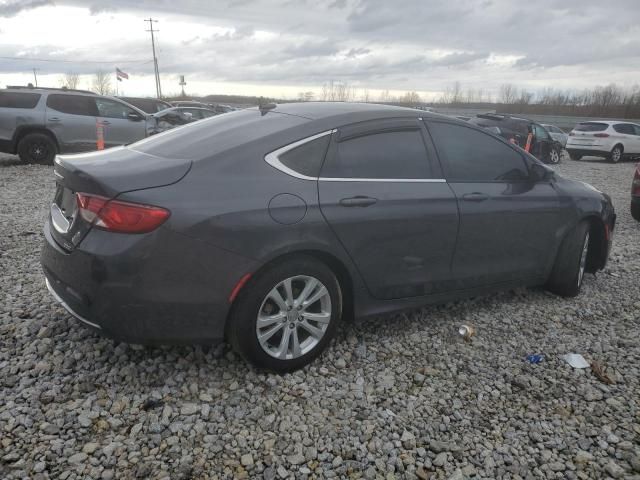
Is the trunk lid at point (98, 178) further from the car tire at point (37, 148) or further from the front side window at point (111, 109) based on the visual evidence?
the front side window at point (111, 109)

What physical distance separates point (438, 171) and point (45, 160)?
10.6 m

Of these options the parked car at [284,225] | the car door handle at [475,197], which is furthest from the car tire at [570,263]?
the car door handle at [475,197]

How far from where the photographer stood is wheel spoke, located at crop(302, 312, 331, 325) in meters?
3.01

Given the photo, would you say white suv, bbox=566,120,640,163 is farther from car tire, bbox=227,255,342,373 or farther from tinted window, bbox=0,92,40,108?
car tire, bbox=227,255,342,373

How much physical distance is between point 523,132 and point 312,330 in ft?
53.1

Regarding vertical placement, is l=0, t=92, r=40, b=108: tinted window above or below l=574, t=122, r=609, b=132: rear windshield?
above

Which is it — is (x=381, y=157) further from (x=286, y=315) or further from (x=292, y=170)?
(x=286, y=315)

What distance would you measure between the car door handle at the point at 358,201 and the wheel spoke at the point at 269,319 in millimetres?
738

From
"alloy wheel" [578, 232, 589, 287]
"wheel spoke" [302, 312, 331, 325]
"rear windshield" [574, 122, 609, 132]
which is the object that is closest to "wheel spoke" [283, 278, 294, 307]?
"wheel spoke" [302, 312, 331, 325]

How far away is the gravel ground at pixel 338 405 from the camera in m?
2.38

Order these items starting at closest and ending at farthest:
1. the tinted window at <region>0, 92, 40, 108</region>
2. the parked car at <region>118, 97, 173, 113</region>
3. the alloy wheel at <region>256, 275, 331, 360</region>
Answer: the alloy wheel at <region>256, 275, 331, 360</region>, the tinted window at <region>0, 92, 40, 108</region>, the parked car at <region>118, 97, 173, 113</region>

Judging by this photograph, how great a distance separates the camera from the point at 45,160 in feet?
37.5

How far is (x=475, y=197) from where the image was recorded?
11.9 ft

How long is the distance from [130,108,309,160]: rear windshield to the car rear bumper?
1.97 ft
